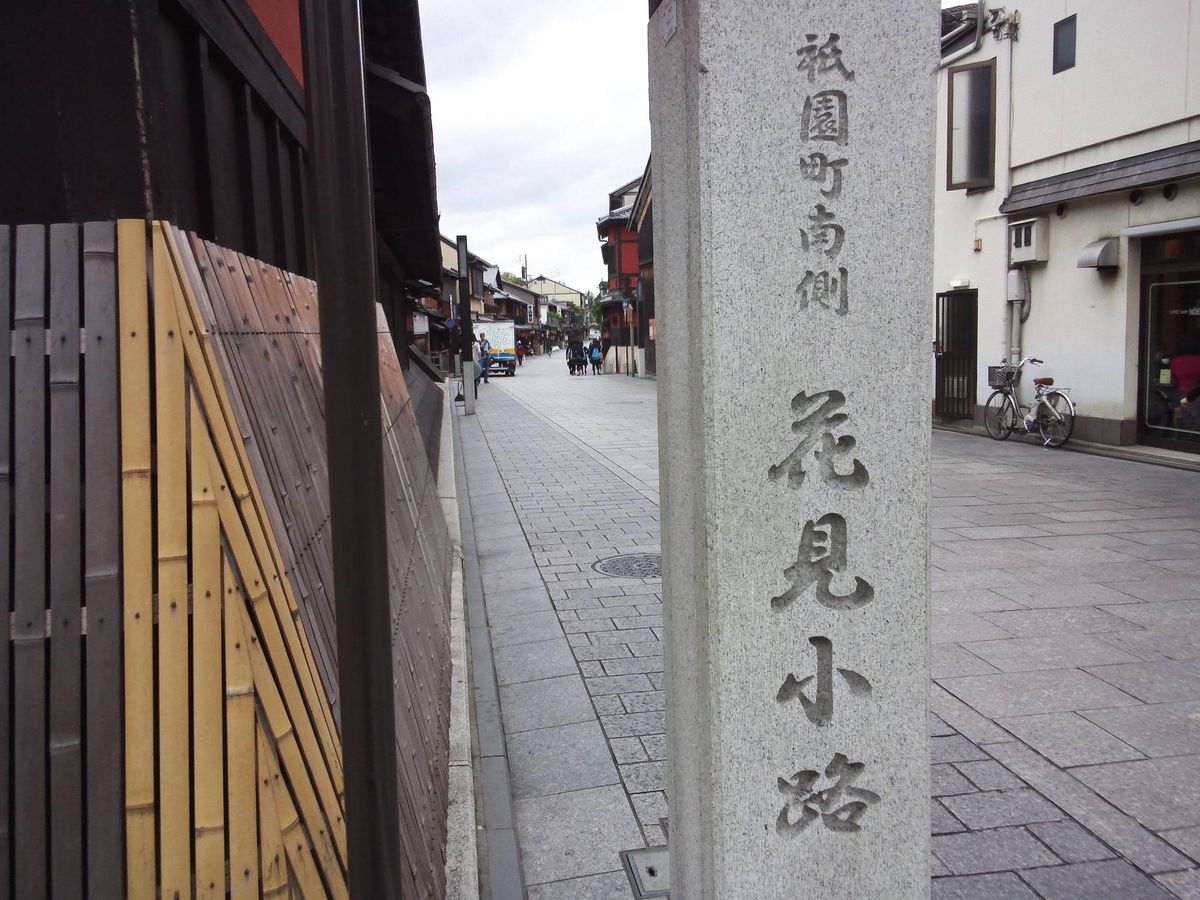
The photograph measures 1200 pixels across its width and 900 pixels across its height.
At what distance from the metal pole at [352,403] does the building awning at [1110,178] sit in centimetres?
1240

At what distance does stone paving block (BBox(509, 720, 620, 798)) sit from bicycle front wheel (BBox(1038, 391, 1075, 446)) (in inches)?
460

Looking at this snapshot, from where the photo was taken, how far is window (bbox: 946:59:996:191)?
15633 mm

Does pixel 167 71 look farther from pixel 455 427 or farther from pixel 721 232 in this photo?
pixel 455 427

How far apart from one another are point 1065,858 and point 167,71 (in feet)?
14.0

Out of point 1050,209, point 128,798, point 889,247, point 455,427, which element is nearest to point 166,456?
point 128,798

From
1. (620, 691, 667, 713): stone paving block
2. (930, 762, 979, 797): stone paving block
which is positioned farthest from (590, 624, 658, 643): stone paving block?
(930, 762, 979, 797): stone paving block

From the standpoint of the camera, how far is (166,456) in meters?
2.01

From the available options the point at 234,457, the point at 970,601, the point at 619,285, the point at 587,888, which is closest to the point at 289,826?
the point at 234,457

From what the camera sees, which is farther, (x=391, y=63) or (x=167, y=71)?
(x=391, y=63)

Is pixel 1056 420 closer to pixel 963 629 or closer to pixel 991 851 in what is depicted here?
pixel 963 629

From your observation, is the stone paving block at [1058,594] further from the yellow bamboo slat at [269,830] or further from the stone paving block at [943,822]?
the yellow bamboo slat at [269,830]

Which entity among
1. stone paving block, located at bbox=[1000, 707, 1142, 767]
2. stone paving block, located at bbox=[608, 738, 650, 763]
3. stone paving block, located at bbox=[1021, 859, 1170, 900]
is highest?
stone paving block, located at bbox=[1000, 707, 1142, 767]

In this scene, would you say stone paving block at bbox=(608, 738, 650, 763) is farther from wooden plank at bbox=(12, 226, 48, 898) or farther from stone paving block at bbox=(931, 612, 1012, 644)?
wooden plank at bbox=(12, 226, 48, 898)

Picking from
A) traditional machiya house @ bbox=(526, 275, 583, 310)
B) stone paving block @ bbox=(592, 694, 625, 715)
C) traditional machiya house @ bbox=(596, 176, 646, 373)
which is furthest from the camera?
traditional machiya house @ bbox=(526, 275, 583, 310)
